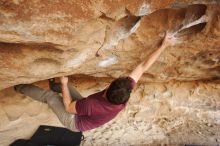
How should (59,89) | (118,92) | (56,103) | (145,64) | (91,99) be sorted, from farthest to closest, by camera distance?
(59,89), (56,103), (145,64), (91,99), (118,92)

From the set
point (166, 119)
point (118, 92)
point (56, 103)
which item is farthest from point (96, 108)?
point (166, 119)

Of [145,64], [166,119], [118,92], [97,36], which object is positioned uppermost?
[97,36]

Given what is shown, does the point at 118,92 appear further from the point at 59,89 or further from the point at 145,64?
the point at 59,89

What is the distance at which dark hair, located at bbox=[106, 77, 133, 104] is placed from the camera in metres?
1.90

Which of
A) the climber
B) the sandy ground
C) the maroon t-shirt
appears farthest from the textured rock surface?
the sandy ground

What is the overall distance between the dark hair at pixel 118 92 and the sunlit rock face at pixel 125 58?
28cm

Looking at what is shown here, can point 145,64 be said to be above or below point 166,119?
above

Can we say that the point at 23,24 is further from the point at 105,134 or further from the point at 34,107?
the point at 105,134

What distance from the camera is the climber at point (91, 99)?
1933 mm

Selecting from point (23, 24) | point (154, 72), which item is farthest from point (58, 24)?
point (154, 72)

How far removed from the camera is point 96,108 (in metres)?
2.02

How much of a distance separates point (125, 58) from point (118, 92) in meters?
0.50

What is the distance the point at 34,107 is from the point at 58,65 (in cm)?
84

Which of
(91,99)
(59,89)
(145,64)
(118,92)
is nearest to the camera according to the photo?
(118,92)
